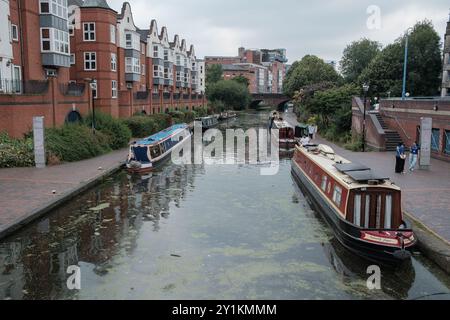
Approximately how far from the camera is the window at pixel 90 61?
33.7m

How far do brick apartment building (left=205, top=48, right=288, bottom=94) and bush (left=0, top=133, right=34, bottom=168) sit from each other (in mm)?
94832

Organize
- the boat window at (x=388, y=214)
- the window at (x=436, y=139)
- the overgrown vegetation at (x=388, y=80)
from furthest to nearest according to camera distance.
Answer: the overgrown vegetation at (x=388, y=80), the window at (x=436, y=139), the boat window at (x=388, y=214)

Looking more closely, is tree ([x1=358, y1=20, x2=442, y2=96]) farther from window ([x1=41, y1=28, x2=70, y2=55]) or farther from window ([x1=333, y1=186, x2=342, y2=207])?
window ([x1=333, y1=186, x2=342, y2=207])

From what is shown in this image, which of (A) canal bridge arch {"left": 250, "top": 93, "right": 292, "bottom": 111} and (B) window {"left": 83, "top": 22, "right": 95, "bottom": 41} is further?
(A) canal bridge arch {"left": 250, "top": 93, "right": 292, "bottom": 111}

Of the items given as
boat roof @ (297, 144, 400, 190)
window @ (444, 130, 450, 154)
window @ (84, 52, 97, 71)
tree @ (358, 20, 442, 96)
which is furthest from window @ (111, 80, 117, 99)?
tree @ (358, 20, 442, 96)

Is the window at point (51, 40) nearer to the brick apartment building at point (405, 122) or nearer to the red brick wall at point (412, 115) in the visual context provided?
the brick apartment building at point (405, 122)

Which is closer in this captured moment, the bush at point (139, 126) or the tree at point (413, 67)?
the bush at point (139, 126)

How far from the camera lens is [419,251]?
10289 mm

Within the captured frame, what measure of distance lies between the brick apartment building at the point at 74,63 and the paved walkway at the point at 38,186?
3.58 metres

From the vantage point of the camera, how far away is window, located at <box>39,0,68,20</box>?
25.6 meters

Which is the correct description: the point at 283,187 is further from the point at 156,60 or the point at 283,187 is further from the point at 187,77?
the point at 187,77

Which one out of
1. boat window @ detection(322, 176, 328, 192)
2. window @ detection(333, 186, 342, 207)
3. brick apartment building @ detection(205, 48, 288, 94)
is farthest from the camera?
brick apartment building @ detection(205, 48, 288, 94)

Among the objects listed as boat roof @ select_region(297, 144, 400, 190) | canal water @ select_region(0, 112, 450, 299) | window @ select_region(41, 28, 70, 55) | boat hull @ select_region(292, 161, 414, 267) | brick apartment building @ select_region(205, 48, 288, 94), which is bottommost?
canal water @ select_region(0, 112, 450, 299)

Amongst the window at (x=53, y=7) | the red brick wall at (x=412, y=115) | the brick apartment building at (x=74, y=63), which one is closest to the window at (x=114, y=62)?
the brick apartment building at (x=74, y=63)
